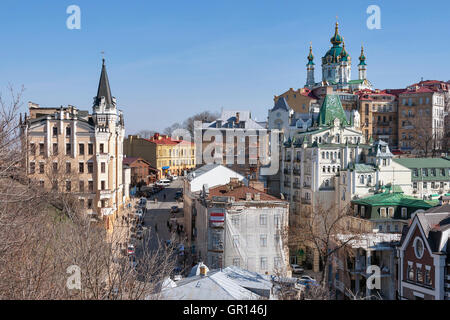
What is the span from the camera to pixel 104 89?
4231cm

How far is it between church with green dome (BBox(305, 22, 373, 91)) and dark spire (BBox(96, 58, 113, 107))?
57011 millimetres

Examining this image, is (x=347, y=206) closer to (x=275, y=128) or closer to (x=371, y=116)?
(x=275, y=128)

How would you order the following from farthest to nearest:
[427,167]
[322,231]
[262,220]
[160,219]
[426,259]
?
1. [160,219]
2. [427,167]
3. [322,231]
4. [262,220]
5. [426,259]

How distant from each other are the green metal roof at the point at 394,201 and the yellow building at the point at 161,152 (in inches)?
1976

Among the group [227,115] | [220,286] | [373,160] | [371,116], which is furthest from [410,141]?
[220,286]

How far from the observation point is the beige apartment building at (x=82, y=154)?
3788cm

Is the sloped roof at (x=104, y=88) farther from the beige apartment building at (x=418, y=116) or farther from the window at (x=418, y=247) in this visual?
the beige apartment building at (x=418, y=116)

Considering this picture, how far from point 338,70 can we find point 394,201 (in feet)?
215

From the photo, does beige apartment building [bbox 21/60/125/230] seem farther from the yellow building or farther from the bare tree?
the yellow building

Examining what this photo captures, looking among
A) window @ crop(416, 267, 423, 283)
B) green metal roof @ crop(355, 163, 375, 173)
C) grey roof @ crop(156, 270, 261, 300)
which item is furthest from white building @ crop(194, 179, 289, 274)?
green metal roof @ crop(355, 163, 375, 173)

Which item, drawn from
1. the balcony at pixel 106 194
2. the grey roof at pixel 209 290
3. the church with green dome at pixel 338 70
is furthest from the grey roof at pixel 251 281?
the church with green dome at pixel 338 70

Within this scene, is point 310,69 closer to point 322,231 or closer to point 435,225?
point 322,231

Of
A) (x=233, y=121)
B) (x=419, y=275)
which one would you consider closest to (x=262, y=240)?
(x=419, y=275)
